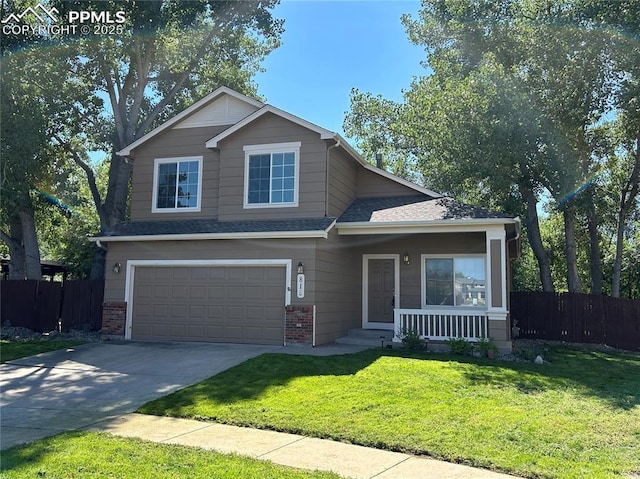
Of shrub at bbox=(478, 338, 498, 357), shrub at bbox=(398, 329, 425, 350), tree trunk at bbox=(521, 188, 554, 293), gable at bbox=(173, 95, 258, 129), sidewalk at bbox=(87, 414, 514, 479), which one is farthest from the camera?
tree trunk at bbox=(521, 188, 554, 293)

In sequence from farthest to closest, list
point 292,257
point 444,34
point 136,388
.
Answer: point 444,34, point 292,257, point 136,388

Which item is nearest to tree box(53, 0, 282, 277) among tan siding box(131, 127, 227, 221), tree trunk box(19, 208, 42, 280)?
tree trunk box(19, 208, 42, 280)

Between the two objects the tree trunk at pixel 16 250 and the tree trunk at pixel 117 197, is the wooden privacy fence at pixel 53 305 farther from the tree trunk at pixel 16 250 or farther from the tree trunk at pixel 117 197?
the tree trunk at pixel 16 250

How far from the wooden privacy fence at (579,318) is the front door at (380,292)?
16.0ft

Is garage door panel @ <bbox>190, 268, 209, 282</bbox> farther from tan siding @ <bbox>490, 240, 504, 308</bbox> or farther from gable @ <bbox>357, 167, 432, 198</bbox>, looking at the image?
tan siding @ <bbox>490, 240, 504, 308</bbox>

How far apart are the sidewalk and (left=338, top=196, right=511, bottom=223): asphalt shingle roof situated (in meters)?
8.12

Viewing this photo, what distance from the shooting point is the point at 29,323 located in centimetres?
1712

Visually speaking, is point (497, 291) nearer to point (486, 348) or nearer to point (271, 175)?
point (486, 348)

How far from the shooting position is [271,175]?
14.4 m

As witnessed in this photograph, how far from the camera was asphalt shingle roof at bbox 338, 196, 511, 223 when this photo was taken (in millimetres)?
13367

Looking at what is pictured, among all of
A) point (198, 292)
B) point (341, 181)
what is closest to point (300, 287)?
point (198, 292)

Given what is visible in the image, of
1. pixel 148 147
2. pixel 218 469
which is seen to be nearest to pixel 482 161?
pixel 148 147

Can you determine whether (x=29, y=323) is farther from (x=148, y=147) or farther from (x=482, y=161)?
(x=482, y=161)

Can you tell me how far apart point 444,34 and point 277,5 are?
7043 mm
